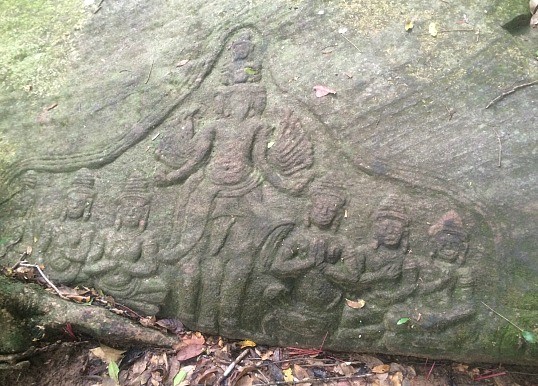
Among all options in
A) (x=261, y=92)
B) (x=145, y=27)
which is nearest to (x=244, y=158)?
(x=261, y=92)

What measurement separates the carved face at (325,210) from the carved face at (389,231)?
23cm

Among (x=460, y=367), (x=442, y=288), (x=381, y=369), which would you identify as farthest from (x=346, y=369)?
(x=442, y=288)

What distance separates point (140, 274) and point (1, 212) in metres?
1.06

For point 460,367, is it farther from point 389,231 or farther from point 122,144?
point 122,144

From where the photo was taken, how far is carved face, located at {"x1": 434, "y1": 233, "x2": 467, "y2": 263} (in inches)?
97.0

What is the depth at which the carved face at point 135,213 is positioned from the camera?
2.89m

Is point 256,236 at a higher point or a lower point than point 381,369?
higher

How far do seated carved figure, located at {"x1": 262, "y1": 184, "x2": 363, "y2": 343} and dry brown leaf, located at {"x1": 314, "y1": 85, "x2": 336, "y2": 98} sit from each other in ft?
1.72

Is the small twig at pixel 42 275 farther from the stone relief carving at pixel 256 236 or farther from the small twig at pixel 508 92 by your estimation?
the small twig at pixel 508 92

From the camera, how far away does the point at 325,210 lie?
260 centimetres

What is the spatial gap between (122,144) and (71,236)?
63cm

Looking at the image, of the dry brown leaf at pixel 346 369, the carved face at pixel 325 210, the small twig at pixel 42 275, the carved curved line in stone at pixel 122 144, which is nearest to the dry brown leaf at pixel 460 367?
the dry brown leaf at pixel 346 369

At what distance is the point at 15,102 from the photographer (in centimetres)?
336

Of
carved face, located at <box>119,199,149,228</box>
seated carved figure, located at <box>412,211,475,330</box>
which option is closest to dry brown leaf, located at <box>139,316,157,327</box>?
carved face, located at <box>119,199,149,228</box>
